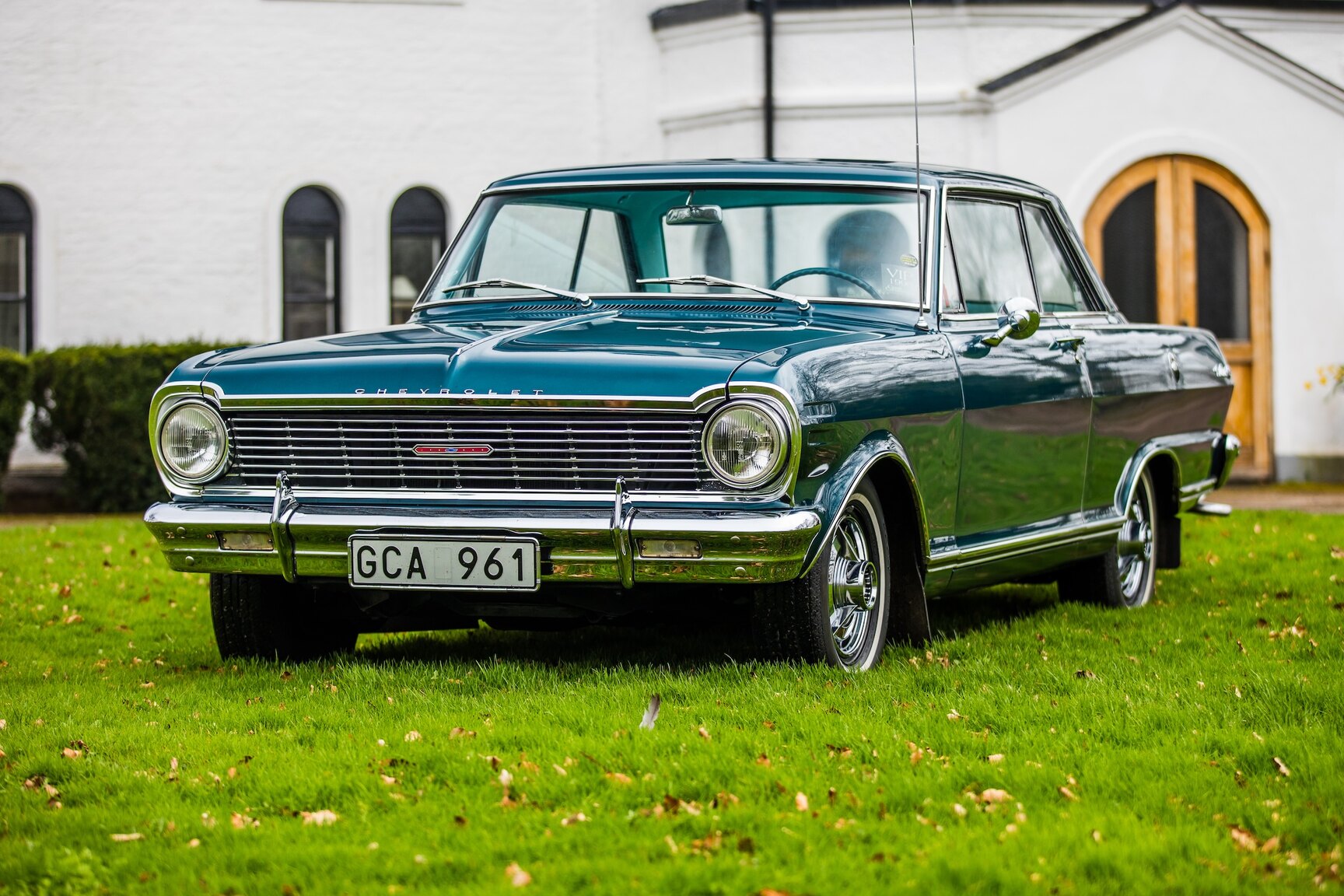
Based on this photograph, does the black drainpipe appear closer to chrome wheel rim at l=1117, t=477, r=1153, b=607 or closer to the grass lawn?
chrome wheel rim at l=1117, t=477, r=1153, b=607

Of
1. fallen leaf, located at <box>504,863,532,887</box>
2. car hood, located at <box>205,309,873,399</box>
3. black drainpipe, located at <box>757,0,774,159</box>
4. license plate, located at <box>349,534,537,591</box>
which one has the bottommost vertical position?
fallen leaf, located at <box>504,863,532,887</box>

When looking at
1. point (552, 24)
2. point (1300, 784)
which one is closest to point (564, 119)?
point (552, 24)

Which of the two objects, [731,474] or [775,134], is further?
[775,134]

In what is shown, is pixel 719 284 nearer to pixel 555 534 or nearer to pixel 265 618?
pixel 555 534

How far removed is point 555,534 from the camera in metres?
5.68

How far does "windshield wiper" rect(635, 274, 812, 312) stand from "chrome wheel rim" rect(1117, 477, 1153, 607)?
2339mm

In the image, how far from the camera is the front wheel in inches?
232

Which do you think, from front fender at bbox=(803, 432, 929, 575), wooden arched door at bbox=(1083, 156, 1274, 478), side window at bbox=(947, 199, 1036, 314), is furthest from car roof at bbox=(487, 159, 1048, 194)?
wooden arched door at bbox=(1083, 156, 1274, 478)

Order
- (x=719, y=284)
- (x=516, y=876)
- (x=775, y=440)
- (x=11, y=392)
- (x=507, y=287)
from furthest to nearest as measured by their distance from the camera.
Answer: (x=11, y=392) → (x=507, y=287) → (x=719, y=284) → (x=775, y=440) → (x=516, y=876)

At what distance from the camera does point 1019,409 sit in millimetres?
7129

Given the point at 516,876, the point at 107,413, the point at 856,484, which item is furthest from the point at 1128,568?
the point at 107,413

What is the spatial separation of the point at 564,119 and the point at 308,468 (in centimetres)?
1119

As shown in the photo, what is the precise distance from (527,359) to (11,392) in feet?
31.4

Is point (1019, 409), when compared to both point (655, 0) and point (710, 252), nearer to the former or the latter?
point (710, 252)
